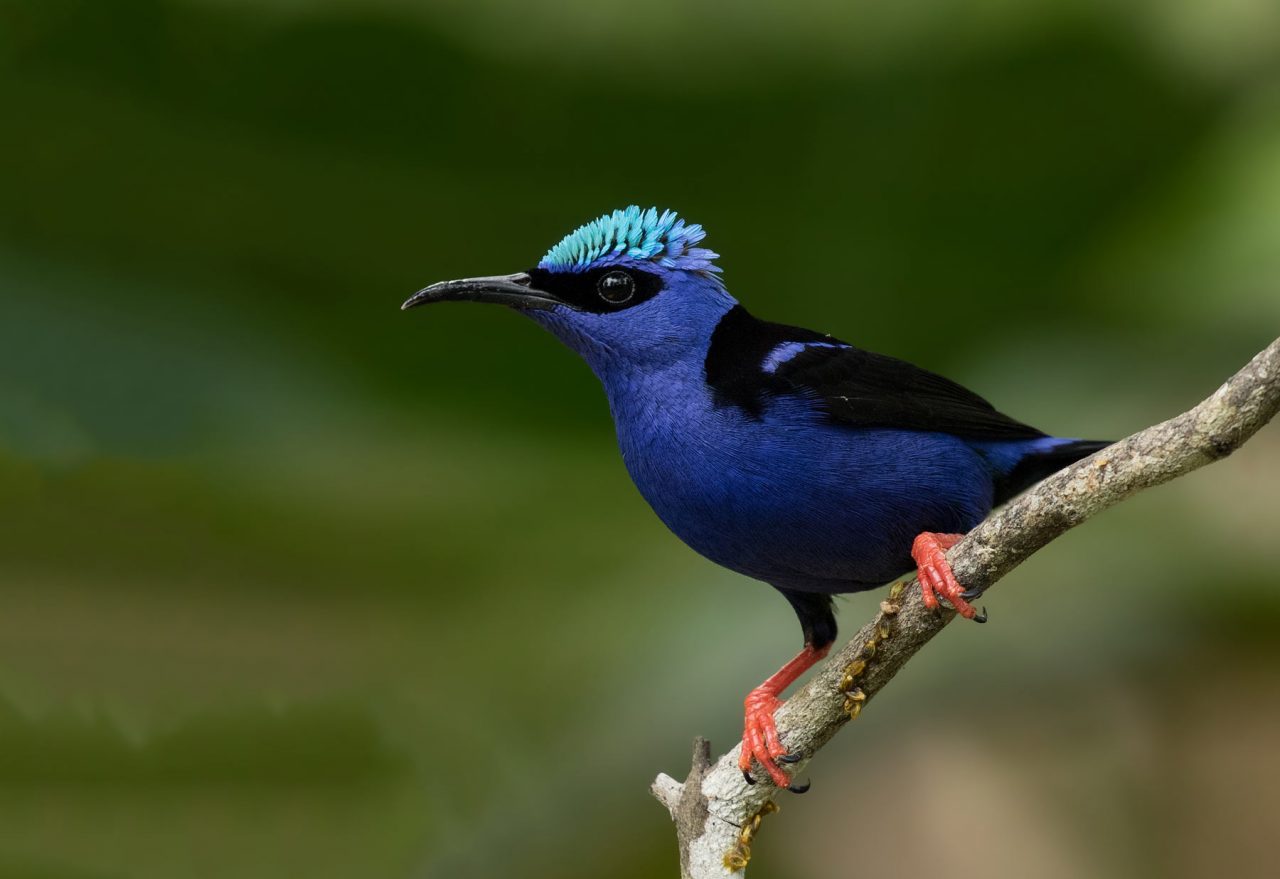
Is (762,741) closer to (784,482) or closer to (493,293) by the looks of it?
(784,482)

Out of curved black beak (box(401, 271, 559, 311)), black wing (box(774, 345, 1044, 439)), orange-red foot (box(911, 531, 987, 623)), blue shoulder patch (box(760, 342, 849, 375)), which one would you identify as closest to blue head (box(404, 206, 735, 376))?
curved black beak (box(401, 271, 559, 311))

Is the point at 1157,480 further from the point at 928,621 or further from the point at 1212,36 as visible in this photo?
the point at 1212,36

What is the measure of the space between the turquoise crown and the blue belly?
45cm

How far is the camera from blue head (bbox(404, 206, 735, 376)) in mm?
3537

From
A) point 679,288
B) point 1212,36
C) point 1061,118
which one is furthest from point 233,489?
point 1212,36

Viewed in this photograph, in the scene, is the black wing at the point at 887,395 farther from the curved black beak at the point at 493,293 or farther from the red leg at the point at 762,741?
the red leg at the point at 762,741

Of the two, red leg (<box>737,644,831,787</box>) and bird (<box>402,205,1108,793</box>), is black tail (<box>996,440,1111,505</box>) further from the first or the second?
red leg (<box>737,644,831,787</box>)

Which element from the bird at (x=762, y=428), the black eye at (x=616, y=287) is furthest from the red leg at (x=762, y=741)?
the black eye at (x=616, y=287)

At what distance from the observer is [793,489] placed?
3.31m

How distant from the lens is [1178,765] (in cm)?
601

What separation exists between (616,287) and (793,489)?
0.76 metres

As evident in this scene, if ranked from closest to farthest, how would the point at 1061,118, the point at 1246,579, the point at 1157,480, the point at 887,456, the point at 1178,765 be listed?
the point at 1157,480, the point at 887,456, the point at 1178,765, the point at 1246,579, the point at 1061,118

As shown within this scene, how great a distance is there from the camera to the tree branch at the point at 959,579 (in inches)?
97.6

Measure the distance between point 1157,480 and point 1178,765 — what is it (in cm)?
393
